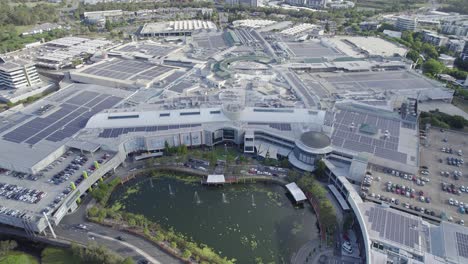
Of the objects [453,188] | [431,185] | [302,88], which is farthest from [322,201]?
[302,88]

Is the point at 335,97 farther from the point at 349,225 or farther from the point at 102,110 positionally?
the point at 102,110

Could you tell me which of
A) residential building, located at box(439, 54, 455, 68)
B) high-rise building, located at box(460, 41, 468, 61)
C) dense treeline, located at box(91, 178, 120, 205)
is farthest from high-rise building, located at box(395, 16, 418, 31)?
dense treeline, located at box(91, 178, 120, 205)

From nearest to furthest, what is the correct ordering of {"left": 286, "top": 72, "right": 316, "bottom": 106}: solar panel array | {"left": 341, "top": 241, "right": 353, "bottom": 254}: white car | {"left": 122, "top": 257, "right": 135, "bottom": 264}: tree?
{"left": 122, "top": 257, "right": 135, "bottom": 264}: tree
{"left": 341, "top": 241, "right": 353, "bottom": 254}: white car
{"left": 286, "top": 72, "right": 316, "bottom": 106}: solar panel array

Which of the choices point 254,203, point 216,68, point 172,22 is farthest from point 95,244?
point 172,22

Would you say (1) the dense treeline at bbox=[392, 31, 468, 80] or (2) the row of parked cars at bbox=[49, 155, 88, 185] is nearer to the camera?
(2) the row of parked cars at bbox=[49, 155, 88, 185]

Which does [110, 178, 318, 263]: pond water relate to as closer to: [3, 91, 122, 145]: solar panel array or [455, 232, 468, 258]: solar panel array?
[455, 232, 468, 258]: solar panel array

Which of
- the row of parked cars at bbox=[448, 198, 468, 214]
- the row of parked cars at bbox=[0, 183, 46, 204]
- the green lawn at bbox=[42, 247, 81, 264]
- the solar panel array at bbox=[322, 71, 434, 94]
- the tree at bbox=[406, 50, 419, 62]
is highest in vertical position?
the tree at bbox=[406, 50, 419, 62]

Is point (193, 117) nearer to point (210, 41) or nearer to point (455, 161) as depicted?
point (455, 161)
